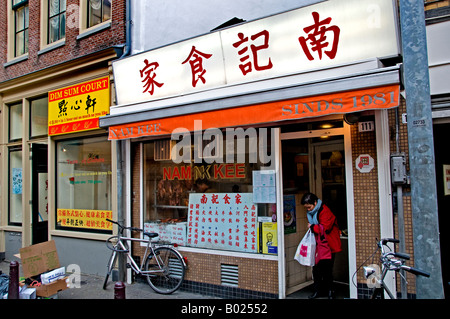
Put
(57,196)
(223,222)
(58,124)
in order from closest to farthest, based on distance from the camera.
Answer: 1. (223,222)
2. (58,124)
3. (57,196)

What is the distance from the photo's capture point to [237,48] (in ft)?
19.5

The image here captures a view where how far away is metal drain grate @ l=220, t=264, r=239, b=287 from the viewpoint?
6.12 m

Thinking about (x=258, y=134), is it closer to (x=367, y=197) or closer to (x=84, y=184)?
(x=367, y=197)

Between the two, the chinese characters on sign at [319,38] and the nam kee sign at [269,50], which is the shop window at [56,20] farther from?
the chinese characters on sign at [319,38]

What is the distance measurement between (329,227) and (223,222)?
1801mm

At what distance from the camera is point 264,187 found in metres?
6.03

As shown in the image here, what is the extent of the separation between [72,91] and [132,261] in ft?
14.6

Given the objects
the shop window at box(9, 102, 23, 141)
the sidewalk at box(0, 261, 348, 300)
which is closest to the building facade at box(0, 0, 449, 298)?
the sidewalk at box(0, 261, 348, 300)

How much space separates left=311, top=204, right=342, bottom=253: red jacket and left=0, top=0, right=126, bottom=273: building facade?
14.3ft

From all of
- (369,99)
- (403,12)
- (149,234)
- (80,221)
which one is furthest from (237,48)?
(80,221)

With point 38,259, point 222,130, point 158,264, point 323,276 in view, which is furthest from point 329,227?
point 38,259

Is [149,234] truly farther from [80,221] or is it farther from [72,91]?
[72,91]

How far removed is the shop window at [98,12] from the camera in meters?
8.55
